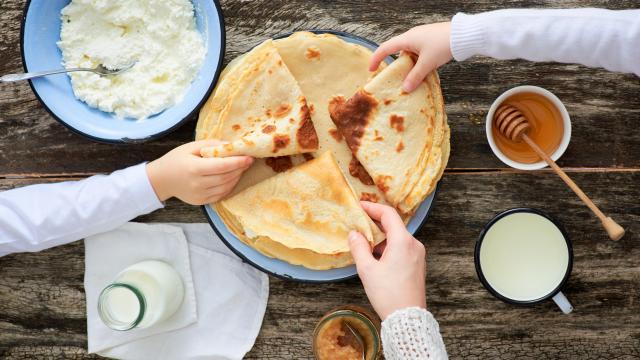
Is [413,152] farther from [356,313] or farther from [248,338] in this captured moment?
[248,338]

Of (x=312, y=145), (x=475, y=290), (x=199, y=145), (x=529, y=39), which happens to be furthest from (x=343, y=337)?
(x=529, y=39)

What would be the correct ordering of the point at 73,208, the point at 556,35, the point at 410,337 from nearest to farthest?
1. the point at 410,337
2. the point at 556,35
3. the point at 73,208

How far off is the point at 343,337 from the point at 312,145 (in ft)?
1.66

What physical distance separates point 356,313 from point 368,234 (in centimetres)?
24

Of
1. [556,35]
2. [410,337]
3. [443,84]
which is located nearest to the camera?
[410,337]

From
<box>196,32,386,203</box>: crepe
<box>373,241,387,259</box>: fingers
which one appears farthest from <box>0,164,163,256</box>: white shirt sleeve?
<box>373,241,387,259</box>: fingers

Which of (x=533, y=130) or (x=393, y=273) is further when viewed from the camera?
(x=533, y=130)

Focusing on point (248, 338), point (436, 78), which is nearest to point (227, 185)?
point (248, 338)

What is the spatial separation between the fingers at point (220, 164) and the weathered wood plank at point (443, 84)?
0.24 m

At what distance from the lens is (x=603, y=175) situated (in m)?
1.51

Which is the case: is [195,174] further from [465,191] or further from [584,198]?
[584,198]

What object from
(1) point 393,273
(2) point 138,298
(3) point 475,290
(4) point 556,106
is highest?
(4) point 556,106

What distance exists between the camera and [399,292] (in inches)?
47.5

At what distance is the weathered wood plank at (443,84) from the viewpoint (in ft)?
4.87
